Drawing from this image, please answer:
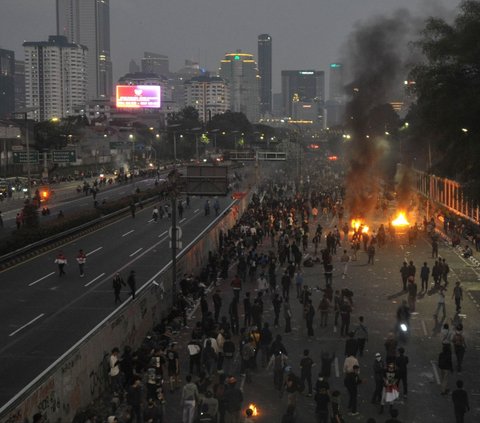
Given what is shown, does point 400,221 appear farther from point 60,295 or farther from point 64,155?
point 64,155

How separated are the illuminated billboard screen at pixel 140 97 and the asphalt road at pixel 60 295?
100 m

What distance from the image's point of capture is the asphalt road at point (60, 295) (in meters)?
18.0

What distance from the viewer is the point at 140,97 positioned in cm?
14300

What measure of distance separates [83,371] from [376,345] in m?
8.65

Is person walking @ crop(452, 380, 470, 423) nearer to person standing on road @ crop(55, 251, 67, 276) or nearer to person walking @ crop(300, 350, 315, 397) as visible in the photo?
person walking @ crop(300, 350, 315, 397)

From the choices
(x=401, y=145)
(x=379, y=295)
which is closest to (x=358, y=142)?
(x=401, y=145)

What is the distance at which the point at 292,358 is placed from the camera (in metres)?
17.9

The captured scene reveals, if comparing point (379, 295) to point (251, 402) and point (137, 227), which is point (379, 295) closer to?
point (251, 402)

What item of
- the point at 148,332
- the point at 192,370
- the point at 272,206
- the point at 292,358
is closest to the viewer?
the point at 192,370

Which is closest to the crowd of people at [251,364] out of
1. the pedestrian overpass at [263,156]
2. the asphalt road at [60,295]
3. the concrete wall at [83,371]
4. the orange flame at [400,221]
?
the concrete wall at [83,371]

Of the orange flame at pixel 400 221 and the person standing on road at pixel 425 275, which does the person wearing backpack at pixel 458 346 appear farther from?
the orange flame at pixel 400 221

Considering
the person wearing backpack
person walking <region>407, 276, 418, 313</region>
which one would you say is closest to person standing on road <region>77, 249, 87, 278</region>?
person walking <region>407, 276, 418, 313</region>

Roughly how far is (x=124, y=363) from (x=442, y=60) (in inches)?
1234

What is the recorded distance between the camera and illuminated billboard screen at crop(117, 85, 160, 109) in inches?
5605
